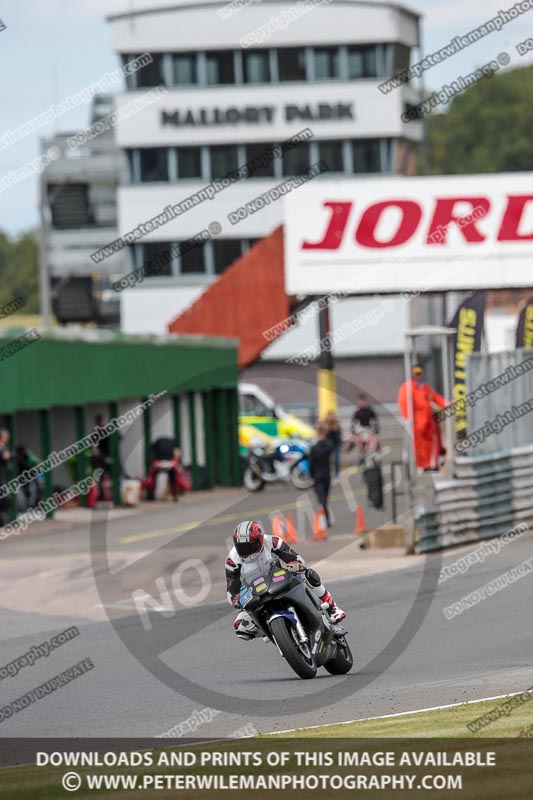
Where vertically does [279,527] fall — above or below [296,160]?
below

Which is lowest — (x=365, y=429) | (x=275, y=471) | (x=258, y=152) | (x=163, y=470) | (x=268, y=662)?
(x=275, y=471)

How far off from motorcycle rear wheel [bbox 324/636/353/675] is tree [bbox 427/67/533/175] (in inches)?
4486

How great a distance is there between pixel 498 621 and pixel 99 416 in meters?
18.4

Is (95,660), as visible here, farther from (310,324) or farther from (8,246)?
(8,246)

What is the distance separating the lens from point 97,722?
10.6 m

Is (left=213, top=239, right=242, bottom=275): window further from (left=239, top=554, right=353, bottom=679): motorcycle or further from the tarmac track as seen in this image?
(left=239, top=554, right=353, bottom=679): motorcycle

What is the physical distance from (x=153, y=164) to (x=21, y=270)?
8367cm

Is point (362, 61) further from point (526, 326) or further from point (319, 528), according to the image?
point (319, 528)

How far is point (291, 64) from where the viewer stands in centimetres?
6306

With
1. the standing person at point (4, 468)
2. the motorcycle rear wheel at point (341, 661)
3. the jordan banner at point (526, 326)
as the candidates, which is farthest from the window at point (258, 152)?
the motorcycle rear wheel at point (341, 661)

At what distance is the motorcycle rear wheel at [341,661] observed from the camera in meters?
11.8

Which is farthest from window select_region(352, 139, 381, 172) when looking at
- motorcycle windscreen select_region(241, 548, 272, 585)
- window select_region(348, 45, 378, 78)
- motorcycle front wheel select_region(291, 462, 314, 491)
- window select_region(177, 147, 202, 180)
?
motorcycle windscreen select_region(241, 548, 272, 585)

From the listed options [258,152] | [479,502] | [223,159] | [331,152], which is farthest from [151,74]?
[479,502]

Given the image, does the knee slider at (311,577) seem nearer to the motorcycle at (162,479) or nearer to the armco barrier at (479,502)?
the armco barrier at (479,502)
